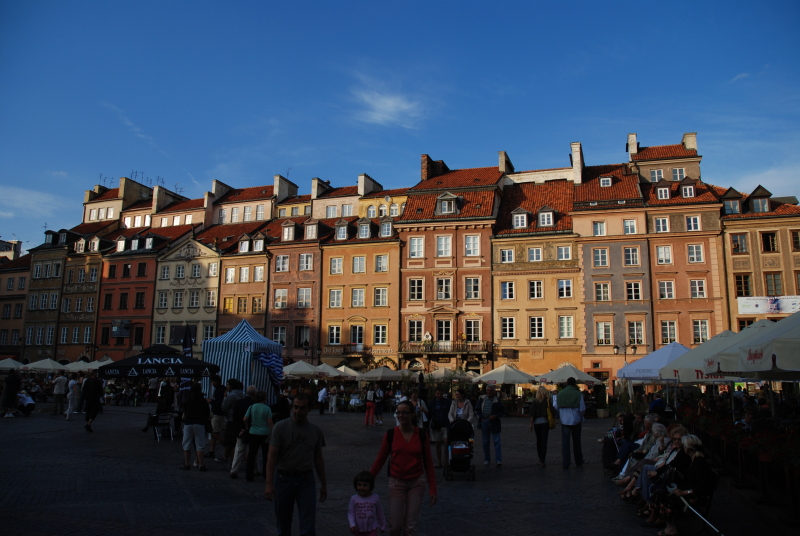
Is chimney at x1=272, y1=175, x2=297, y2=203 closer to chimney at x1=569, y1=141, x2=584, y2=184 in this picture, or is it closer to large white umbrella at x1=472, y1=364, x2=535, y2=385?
chimney at x1=569, y1=141, x2=584, y2=184

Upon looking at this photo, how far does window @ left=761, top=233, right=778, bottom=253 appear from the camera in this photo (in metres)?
39.8

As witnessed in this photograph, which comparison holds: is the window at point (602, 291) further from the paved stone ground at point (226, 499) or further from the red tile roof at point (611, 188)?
the paved stone ground at point (226, 499)

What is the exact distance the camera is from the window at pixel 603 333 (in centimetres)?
4119

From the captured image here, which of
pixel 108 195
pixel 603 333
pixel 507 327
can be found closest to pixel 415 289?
pixel 507 327

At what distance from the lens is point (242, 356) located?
2158cm

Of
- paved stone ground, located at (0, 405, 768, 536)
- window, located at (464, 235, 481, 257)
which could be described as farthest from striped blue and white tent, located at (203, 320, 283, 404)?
window, located at (464, 235, 481, 257)

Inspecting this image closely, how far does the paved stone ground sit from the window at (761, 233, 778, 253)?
2891cm

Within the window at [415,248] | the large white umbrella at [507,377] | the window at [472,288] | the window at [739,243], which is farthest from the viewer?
the window at [415,248]

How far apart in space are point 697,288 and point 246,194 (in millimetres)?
38188

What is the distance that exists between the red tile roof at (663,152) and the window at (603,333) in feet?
44.6

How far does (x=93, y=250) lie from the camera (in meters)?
57.8

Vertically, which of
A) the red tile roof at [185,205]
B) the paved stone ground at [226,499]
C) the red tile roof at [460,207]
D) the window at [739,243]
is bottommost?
the paved stone ground at [226,499]

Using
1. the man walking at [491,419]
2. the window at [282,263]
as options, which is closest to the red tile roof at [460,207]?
the window at [282,263]

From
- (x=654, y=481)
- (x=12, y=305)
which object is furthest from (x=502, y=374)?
(x=12, y=305)
